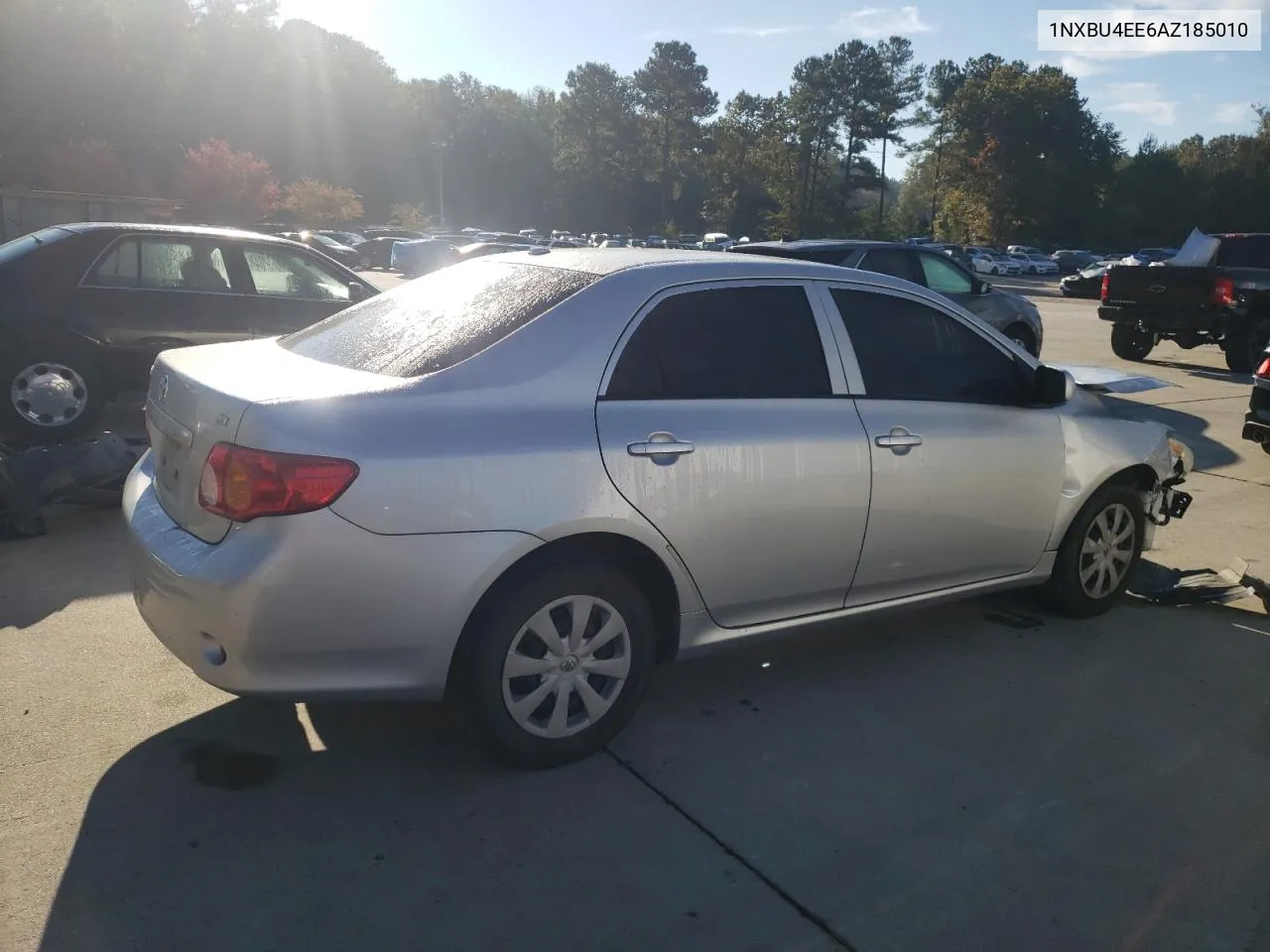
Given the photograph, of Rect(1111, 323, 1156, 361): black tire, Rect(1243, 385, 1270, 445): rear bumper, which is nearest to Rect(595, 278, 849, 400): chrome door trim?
Rect(1243, 385, 1270, 445): rear bumper

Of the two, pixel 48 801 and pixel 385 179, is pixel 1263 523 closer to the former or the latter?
pixel 48 801

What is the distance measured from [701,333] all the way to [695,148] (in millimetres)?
91562

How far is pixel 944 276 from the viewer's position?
1136cm

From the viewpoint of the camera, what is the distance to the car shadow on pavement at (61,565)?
4.64m

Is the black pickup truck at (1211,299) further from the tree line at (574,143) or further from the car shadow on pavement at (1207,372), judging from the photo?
the tree line at (574,143)

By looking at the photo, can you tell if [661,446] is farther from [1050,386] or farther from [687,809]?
[1050,386]

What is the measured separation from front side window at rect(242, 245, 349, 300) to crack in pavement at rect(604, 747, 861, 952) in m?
5.96

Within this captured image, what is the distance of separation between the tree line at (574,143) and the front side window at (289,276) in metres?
31.3

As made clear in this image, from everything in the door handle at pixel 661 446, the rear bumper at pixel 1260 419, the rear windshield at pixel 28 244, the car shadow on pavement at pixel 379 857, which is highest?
the rear windshield at pixel 28 244

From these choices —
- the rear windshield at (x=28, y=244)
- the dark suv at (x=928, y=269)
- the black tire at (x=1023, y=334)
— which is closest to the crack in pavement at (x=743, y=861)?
the rear windshield at (x=28, y=244)

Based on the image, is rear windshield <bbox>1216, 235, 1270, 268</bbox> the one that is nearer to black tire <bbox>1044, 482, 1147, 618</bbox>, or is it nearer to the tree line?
black tire <bbox>1044, 482, 1147, 618</bbox>

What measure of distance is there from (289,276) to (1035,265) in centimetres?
5673

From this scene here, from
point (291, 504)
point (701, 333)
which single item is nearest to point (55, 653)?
point (291, 504)

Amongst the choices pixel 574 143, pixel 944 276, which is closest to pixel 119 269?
pixel 944 276
